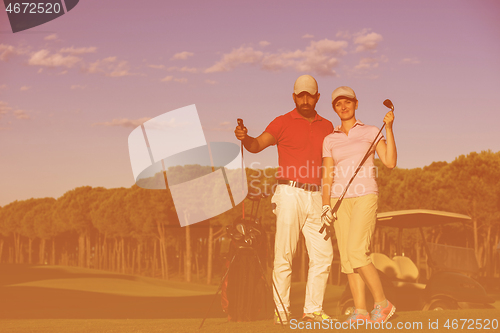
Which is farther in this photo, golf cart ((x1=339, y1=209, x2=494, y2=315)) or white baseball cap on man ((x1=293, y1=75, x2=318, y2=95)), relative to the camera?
golf cart ((x1=339, y1=209, x2=494, y2=315))

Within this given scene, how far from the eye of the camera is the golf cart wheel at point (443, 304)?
1020cm

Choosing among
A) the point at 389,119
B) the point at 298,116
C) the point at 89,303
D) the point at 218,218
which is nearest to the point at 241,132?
the point at 298,116

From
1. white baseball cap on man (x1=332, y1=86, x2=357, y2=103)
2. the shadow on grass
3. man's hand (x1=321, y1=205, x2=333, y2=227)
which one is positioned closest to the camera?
man's hand (x1=321, y1=205, x2=333, y2=227)

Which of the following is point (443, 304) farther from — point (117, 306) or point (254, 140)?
point (117, 306)

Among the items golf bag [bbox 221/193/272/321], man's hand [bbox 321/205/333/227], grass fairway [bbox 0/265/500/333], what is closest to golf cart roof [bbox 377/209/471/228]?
grass fairway [bbox 0/265/500/333]

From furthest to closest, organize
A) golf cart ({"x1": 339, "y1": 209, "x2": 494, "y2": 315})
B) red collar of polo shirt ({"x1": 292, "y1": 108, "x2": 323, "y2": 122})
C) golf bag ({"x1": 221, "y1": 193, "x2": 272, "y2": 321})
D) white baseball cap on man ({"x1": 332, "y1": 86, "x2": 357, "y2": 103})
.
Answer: golf cart ({"x1": 339, "y1": 209, "x2": 494, "y2": 315}) < golf bag ({"x1": 221, "y1": 193, "x2": 272, "y2": 321}) < red collar of polo shirt ({"x1": 292, "y1": 108, "x2": 323, "y2": 122}) < white baseball cap on man ({"x1": 332, "y1": 86, "x2": 357, "y2": 103})

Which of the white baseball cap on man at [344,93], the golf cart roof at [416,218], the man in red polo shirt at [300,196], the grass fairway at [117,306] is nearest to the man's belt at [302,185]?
the man in red polo shirt at [300,196]

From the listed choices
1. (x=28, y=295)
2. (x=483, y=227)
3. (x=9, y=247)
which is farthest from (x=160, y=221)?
(x=9, y=247)

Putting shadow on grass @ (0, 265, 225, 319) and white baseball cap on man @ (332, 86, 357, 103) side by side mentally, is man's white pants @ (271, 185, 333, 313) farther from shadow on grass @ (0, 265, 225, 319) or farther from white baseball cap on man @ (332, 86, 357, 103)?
shadow on grass @ (0, 265, 225, 319)

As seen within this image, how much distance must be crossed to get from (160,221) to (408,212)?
41.2 m

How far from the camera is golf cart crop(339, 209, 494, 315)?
1032 centimetres

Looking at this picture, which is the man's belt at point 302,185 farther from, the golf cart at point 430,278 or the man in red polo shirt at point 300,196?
the golf cart at point 430,278

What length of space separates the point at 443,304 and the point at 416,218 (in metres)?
1.84

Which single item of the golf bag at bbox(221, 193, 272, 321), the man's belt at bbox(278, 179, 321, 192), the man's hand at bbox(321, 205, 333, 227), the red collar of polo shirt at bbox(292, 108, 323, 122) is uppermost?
the red collar of polo shirt at bbox(292, 108, 323, 122)
